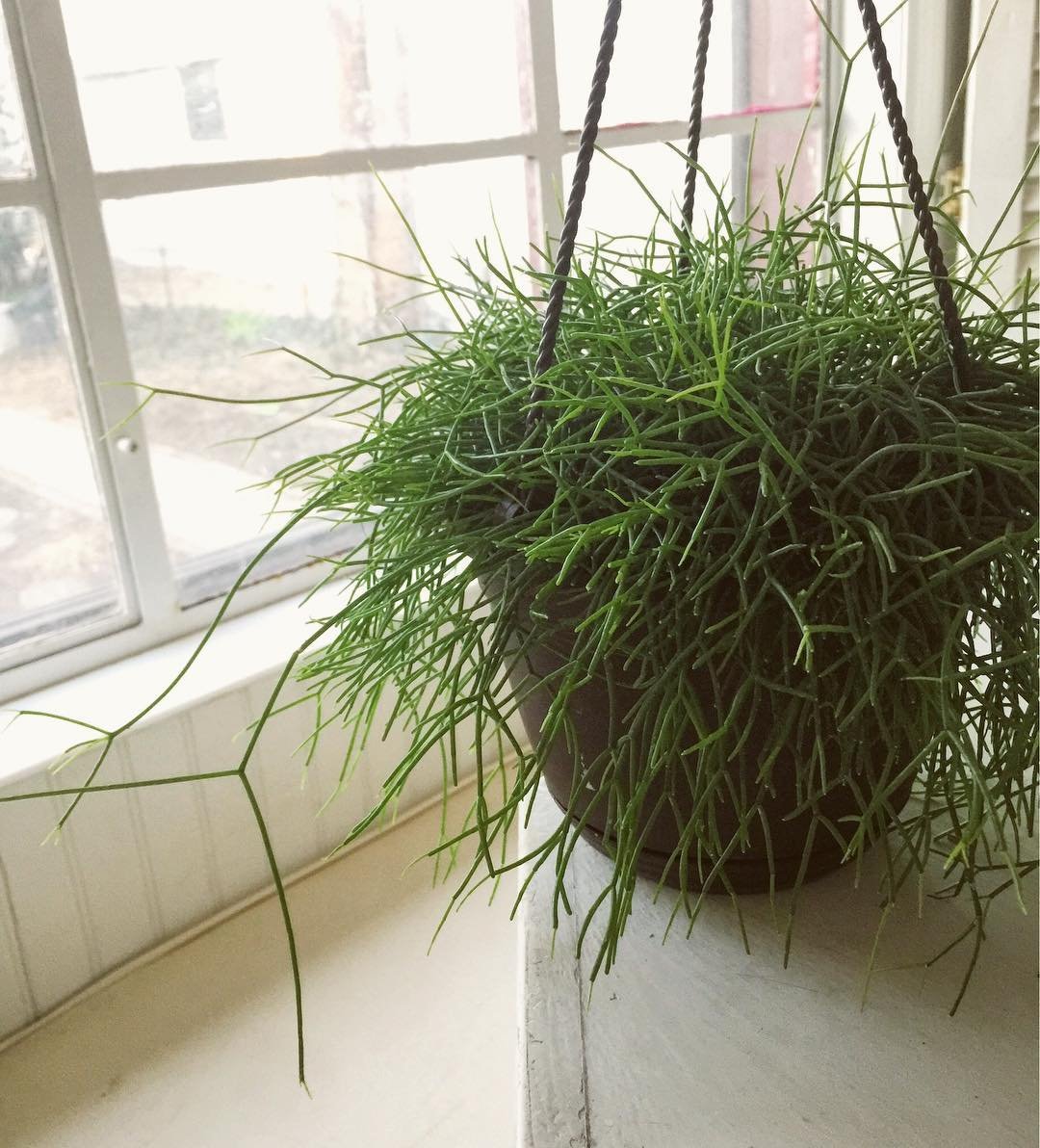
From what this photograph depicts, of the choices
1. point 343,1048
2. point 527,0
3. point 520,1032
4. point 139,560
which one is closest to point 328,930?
point 343,1048

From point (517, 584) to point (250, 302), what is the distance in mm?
920

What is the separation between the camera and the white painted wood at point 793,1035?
1.37ft

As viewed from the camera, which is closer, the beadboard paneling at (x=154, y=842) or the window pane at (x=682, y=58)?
the beadboard paneling at (x=154, y=842)

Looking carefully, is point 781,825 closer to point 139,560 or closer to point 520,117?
point 139,560

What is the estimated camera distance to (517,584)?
0.44m

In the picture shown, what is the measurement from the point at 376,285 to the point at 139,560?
1.54ft

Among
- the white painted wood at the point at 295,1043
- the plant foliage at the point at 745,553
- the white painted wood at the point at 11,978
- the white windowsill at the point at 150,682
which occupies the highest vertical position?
the plant foliage at the point at 745,553

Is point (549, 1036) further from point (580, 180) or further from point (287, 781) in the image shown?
point (287, 781)

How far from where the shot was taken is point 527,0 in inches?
52.0

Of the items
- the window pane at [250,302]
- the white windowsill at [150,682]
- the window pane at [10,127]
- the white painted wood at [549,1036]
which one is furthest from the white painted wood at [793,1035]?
the window pane at [10,127]

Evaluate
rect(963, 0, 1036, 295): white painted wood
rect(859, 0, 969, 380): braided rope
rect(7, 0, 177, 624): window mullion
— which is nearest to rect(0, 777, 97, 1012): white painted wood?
rect(7, 0, 177, 624): window mullion

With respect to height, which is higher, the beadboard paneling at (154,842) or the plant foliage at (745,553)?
the plant foliage at (745,553)

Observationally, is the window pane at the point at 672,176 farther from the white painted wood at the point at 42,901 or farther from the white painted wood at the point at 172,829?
the white painted wood at the point at 42,901

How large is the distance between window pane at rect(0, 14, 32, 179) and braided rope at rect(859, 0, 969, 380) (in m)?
0.84
